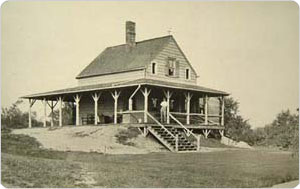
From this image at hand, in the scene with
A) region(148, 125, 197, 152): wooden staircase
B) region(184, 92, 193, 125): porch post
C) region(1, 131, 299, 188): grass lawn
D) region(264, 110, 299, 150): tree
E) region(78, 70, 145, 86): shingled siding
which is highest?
region(78, 70, 145, 86): shingled siding

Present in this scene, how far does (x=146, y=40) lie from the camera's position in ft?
34.2

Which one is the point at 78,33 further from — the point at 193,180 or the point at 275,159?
the point at 275,159

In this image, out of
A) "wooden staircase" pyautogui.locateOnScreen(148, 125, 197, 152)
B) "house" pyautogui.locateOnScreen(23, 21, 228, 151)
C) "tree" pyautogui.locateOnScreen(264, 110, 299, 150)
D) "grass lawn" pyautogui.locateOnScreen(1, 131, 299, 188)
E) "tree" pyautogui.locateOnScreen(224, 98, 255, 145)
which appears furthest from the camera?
"house" pyautogui.locateOnScreen(23, 21, 228, 151)

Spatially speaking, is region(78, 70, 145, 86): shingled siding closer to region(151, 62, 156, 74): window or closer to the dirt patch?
region(151, 62, 156, 74): window

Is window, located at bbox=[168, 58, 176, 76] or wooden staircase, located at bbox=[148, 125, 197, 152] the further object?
window, located at bbox=[168, 58, 176, 76]

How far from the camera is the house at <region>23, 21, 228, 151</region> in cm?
1313

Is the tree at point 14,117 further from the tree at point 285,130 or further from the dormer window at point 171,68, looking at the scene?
the dormer window at point 171,68

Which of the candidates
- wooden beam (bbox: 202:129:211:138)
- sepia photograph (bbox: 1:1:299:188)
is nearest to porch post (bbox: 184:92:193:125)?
wooden beam (bbox: 202:129:211:138)

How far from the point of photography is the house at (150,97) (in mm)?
13133

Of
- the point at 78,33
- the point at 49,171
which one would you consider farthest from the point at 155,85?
the point at 49,171

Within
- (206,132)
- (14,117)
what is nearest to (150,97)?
(206,132)

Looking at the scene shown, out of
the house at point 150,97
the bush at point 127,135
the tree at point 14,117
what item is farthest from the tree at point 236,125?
the tree at point 14,117

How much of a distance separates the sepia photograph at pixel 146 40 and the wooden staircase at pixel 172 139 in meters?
0.96

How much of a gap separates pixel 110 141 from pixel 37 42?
3.19m
